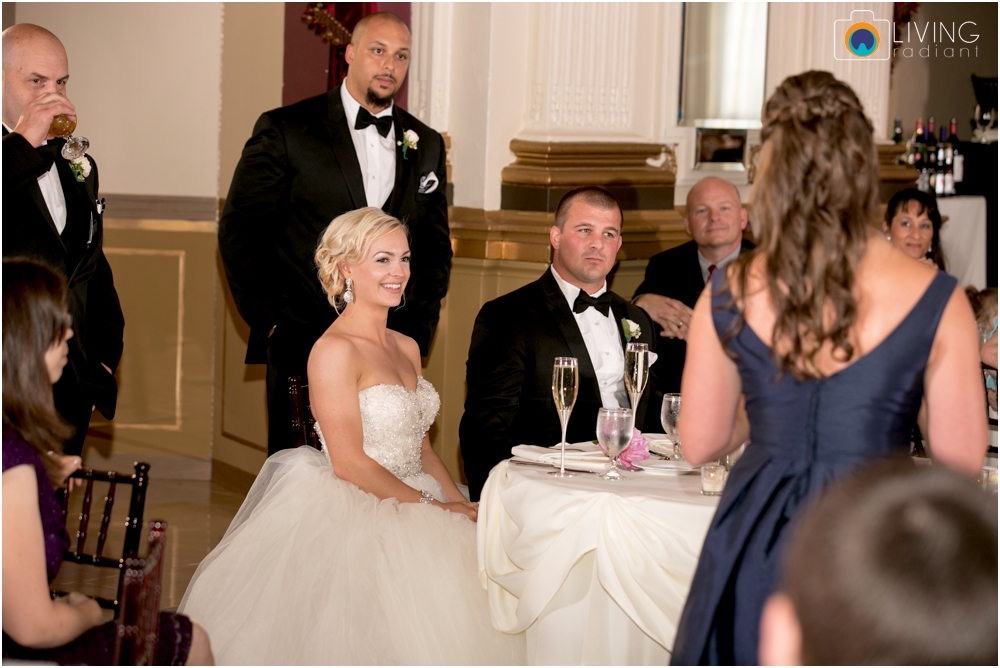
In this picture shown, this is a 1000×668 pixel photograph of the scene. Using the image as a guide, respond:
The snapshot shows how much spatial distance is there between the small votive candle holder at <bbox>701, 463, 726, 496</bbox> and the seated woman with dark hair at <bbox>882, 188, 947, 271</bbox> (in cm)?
277

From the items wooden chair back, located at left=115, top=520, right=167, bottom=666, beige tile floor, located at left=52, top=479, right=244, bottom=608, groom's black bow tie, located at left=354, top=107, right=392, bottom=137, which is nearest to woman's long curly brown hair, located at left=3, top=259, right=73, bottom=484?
wooden chair back, located at left=115, top=520, right=167, bottom=666

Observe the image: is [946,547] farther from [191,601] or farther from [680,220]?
[680,220]

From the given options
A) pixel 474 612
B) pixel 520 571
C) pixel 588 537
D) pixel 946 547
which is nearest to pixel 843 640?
pixel 946 547

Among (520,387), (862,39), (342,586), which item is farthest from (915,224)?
(342,586)

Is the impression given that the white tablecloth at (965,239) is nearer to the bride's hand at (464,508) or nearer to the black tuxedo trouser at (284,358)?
the black tuxedo trouser at (284,358)

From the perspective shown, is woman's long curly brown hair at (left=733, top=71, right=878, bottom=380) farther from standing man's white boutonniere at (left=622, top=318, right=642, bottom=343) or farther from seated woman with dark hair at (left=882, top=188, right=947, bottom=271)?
seated woman with dark hair at (left=882, top=188, right=947, bottom=271)

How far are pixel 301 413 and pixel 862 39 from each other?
4097 mm

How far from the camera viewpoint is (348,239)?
120 inches

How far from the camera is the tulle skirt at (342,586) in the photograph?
2605mm

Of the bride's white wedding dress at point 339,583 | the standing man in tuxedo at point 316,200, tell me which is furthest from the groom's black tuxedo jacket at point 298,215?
the bride's white wedding dress at point 339,583

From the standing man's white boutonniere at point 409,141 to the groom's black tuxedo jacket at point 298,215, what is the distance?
16mm

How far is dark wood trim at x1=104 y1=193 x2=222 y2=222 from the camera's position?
5.64 metres

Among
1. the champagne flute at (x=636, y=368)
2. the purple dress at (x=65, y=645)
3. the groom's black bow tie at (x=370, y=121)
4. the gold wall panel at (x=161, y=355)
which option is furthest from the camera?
the gold wall panel at (x=161, y=355)

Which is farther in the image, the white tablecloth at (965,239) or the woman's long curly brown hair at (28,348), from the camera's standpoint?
the white tablecloth at (965,239)
